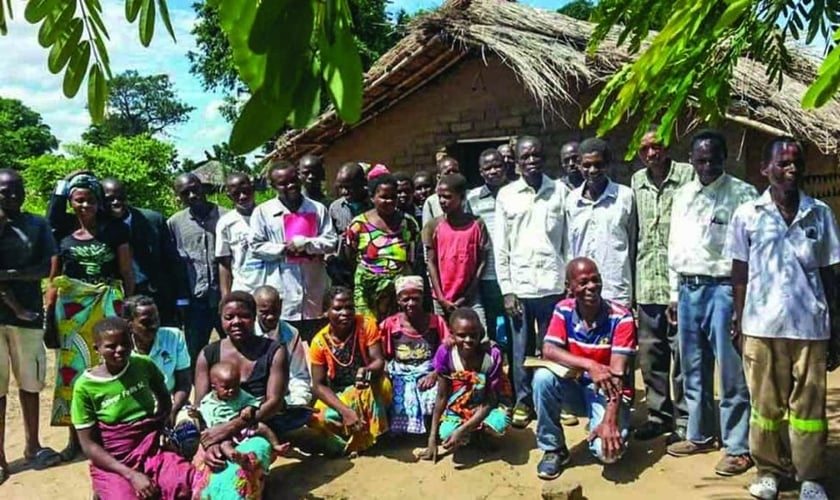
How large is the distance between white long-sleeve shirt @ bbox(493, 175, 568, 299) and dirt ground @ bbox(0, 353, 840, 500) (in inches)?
36.3

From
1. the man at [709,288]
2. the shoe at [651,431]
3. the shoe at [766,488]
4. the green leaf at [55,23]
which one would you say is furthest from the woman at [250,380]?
the green leaf at [55,23]

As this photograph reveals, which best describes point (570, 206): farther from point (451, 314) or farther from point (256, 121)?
point (256, 121)

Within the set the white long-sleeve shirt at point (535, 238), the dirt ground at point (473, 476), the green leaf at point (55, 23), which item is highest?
the green leaf at point (55, 23)

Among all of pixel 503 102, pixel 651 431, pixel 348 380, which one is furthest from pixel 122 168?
pixel 651 431

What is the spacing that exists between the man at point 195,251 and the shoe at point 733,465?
338 centimetres

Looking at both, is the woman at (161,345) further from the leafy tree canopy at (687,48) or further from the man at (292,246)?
the leafy tree canopy at (687,48)

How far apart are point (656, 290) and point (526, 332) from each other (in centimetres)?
83

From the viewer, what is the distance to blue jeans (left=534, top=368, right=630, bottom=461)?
170 inches

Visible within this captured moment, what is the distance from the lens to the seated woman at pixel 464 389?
4.55 meters

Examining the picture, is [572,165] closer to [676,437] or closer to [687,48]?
[676,437]

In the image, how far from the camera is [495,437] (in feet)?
15.8

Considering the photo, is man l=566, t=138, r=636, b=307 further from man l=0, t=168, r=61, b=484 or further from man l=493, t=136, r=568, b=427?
man l=0, t=168, r=61, b=484

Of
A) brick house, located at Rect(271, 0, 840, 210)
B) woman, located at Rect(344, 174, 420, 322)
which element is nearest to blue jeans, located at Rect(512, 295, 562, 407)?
woman, located at Rect(344, 174, 420, 322)

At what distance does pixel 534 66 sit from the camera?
730cm
